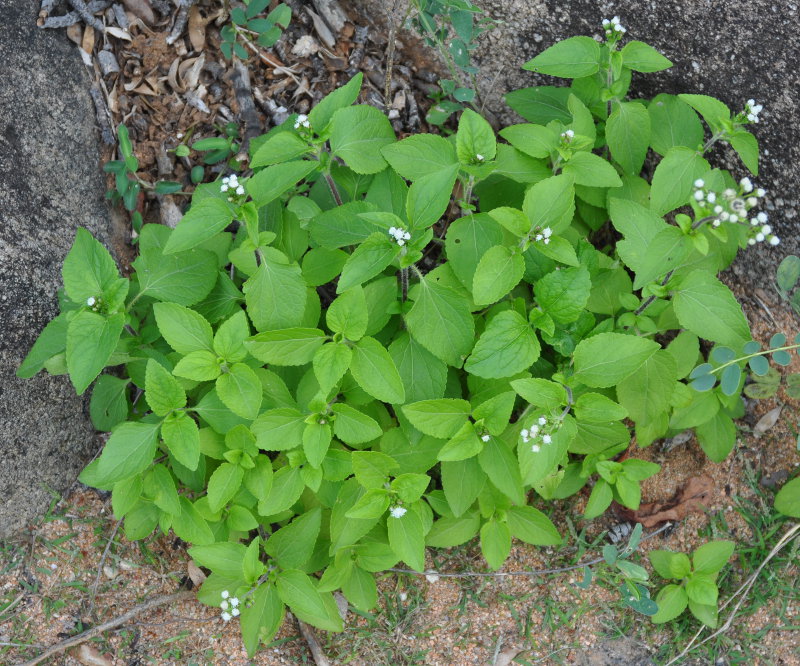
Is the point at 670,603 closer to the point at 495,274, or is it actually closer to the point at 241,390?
the point at 495,274

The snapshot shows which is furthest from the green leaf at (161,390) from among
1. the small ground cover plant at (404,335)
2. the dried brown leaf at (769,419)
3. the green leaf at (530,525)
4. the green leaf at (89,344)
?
the dried brown leaf at (769,419)

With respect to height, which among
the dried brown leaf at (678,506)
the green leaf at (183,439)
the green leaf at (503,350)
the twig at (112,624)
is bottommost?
the twig at (112,624)

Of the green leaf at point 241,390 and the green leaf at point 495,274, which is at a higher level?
the green leaf at point 495,274

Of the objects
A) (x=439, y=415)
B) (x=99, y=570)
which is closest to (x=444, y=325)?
(x=439, y=415)

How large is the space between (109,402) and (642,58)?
8.73ft

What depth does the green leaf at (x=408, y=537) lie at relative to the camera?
2621mm

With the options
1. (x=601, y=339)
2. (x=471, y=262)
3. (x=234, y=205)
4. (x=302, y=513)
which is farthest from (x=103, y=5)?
(x=601, y=339)

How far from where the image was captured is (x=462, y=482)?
9.07 ft

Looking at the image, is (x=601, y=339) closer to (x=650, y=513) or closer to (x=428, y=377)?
(x=428, y=377)

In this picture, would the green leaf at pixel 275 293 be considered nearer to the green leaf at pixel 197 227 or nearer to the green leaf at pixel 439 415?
the green leaf at pixel 197 227

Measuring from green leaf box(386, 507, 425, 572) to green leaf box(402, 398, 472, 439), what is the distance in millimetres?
333

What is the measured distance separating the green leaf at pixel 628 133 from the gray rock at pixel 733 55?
0.41 meters

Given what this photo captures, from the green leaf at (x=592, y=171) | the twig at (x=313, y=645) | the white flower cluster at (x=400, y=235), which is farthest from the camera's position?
the twig at (x=313, y=645)

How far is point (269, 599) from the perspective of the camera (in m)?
2.80
